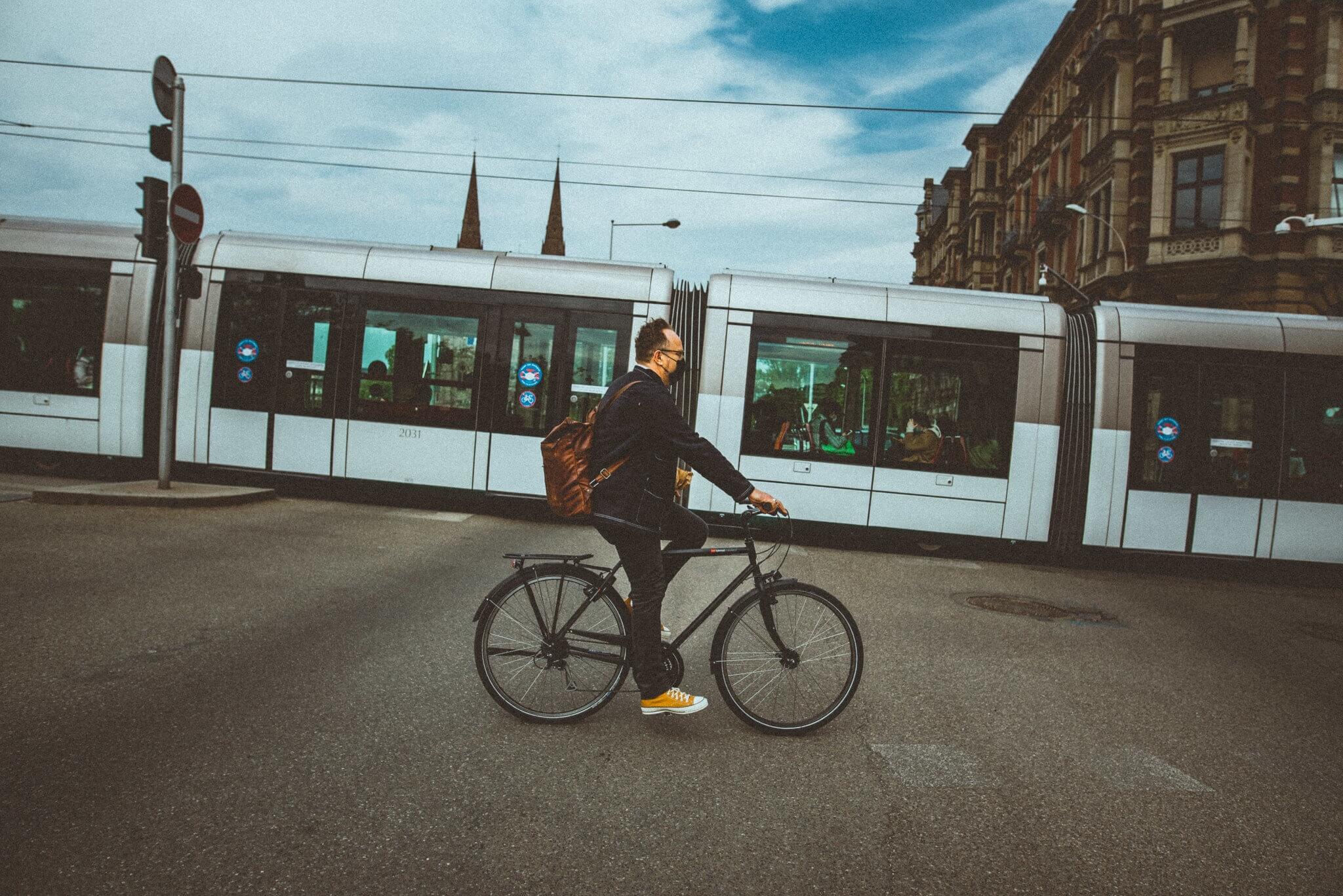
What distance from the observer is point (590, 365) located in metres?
11.2

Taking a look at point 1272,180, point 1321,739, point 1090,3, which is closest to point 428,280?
point 1321,739

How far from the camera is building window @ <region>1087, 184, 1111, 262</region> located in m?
30.4

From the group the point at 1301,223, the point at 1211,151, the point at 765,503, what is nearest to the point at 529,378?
the point at 765,503

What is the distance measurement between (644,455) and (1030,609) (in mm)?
5221

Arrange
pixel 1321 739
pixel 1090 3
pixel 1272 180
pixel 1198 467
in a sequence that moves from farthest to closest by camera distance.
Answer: pixel 1090 3 < pixel 1272 180 < pixel 1198 467 < pixel 1321 739

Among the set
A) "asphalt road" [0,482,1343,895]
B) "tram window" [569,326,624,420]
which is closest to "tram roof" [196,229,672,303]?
"tram window" [569,326,624,420]

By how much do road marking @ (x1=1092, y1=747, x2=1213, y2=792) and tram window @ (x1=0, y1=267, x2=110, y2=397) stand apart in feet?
39.0

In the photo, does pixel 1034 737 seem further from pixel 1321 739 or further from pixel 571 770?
pixel 571 770

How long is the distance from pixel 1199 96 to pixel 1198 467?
21.6 m

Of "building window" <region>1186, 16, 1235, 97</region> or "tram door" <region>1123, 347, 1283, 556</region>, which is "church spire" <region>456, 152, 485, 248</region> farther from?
"tram door" <region>1123, 347, 1283, 556</region>

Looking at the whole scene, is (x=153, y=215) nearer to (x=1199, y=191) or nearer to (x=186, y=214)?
(x=186, y=214)

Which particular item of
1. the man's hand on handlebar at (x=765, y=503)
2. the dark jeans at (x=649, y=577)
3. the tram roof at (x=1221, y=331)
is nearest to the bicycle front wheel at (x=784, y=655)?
the dark jeans at (x=649, y=577)

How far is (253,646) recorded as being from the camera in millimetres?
5160

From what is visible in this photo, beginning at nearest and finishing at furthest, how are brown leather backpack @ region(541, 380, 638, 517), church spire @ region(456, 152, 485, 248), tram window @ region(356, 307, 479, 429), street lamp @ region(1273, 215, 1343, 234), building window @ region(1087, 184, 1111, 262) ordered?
brown leather backpack @ region(541, 380, 638, 517)
tram window @ region(356, 307, 479, 429)
street lamp @ region(1273, 215, 1343, 234)
building window @ region(1087, 184, 1111, 262)
church spire @ region(456, 152, 485, 248)
